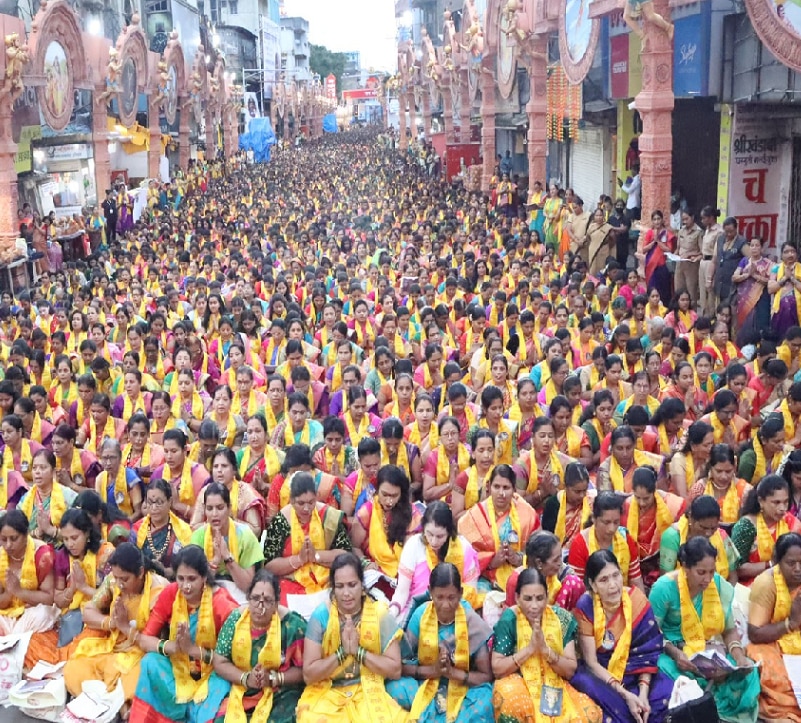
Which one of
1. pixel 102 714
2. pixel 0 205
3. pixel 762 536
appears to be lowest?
pixel 102 714

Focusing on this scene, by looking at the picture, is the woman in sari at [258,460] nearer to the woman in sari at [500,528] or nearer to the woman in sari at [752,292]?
the woman in sari at [500,528]

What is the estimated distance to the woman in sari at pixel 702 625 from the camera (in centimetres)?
459

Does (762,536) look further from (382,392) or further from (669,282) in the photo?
(669,282)

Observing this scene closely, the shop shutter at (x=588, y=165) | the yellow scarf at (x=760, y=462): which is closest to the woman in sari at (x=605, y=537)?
the yellow scarf at (x=760, y=462)

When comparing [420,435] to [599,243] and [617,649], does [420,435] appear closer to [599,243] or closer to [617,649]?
[617,649]

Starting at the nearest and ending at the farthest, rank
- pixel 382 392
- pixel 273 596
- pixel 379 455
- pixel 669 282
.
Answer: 1. pixel 273 596
2. pixel 379 455
3. pixel 382 392
4. pixel 669 282

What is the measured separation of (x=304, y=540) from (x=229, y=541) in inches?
15.8

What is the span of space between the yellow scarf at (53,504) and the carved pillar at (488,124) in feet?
63.5

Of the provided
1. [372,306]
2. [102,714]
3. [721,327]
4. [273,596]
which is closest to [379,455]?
[273,596]

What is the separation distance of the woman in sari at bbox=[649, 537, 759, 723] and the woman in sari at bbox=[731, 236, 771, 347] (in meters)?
5.39

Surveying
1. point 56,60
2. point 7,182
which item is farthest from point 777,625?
point 56,60

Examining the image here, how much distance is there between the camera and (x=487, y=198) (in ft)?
73.2

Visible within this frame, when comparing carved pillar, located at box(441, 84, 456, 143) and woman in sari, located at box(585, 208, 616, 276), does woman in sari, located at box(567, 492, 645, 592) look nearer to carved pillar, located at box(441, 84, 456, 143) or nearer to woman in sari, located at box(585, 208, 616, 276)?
woman in sari, located at box(585, 208, 616, 276)

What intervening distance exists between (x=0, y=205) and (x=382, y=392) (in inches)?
404
